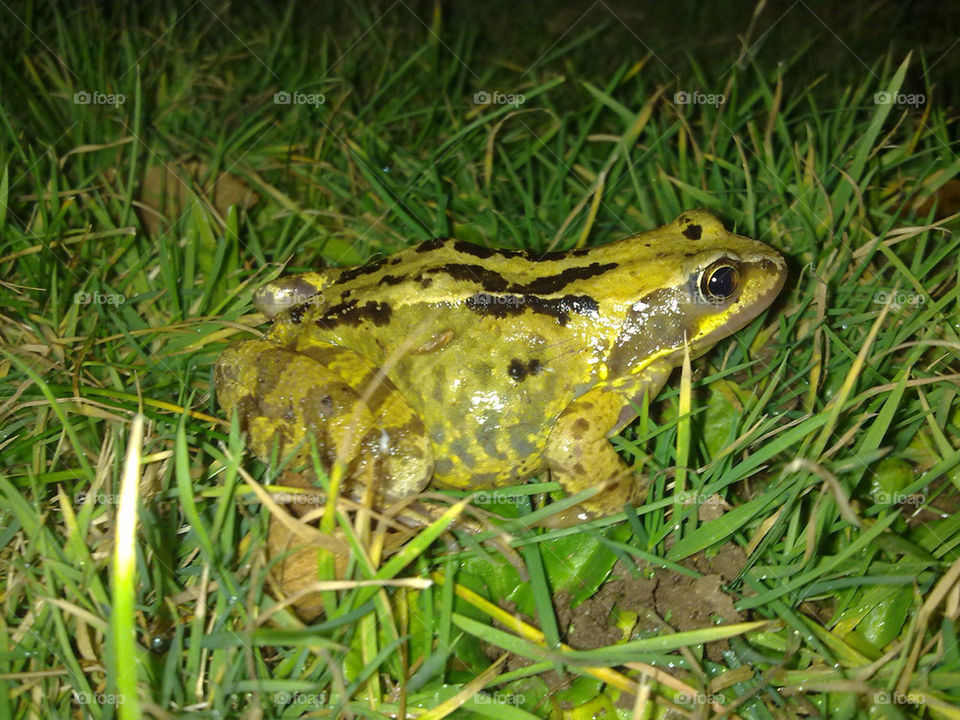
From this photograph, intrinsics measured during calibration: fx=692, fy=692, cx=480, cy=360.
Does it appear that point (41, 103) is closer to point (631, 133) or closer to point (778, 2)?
point (631, 133)

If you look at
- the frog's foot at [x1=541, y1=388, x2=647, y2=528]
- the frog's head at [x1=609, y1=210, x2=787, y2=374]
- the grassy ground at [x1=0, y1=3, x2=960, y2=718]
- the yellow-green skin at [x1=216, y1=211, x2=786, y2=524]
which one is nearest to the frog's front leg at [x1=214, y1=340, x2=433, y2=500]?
the yellow-green skin at [x1=216, y1=211, x2=786, y2=524]

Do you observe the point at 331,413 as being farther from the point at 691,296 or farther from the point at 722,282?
the point at 722,282

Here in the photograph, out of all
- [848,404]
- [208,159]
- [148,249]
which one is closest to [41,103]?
[208,159]

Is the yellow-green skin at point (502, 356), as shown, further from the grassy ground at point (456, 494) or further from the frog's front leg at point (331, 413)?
the grassy ground at point (456, 494)

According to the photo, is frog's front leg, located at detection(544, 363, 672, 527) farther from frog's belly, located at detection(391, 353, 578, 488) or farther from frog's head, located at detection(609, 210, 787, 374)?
frog's head, located at detection(609, 210, 787, 374)

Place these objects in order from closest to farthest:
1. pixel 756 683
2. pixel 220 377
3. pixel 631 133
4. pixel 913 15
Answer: pixel 756 683
pixel 220 377
pixel 631 133
pixel 913 15

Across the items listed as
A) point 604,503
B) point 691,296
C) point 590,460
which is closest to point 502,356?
point 590,460

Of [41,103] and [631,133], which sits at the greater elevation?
[41,103]
